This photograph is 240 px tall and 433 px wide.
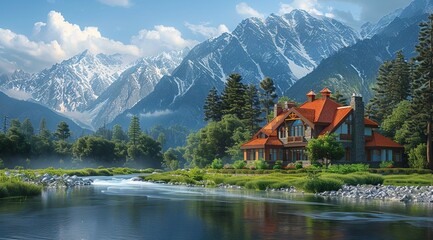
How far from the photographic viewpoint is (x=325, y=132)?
77562 mm

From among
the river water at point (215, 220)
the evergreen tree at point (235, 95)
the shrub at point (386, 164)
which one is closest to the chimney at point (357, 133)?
the shrub at point (386, 164)

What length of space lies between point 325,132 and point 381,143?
389 inches

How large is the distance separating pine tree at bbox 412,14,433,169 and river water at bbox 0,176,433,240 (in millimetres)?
38869

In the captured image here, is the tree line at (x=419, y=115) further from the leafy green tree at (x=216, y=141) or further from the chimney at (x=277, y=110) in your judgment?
the leafy green tree at (x=216, y=141)

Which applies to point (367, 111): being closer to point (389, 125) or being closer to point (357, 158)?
point (389, 125)

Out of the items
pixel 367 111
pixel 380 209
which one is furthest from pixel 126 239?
pixel 367 111

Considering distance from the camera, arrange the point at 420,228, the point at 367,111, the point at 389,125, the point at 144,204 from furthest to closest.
Answer: the point at 367,111, the point at 389,125, the point at 144,204, the point at 420,228

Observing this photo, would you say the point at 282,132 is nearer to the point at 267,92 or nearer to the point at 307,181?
the point at 267,92

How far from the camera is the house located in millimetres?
78938

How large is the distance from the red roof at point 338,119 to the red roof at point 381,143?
630cm

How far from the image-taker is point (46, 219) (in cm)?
2723

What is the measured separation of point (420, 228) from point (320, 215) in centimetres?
629

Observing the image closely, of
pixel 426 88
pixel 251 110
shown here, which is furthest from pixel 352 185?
pixel 251 110

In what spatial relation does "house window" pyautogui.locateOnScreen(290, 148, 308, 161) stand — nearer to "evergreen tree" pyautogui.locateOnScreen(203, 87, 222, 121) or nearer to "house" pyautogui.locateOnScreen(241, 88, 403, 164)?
"house" pyautogui.locateOnScreen(241, 88, 403, 164)
